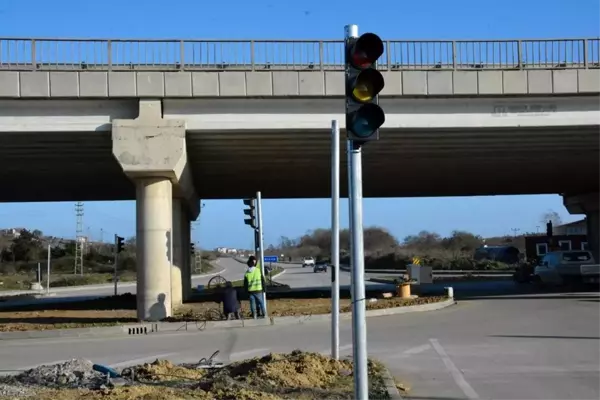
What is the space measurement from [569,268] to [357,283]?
2567 cm

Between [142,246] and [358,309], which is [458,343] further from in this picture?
[142,246]

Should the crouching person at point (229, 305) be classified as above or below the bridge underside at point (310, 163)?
below

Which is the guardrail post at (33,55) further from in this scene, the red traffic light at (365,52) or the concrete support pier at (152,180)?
the red traffic light at (365,52)

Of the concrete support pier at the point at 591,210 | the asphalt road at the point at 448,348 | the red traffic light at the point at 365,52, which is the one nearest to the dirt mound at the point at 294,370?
the asphalt road at the point at 448,348

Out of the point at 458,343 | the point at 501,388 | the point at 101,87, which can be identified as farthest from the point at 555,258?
the point at 501,388

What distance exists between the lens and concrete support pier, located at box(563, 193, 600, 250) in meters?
35.4

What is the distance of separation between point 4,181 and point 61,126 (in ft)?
31.9

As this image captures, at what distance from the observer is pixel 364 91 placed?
6.24 meters

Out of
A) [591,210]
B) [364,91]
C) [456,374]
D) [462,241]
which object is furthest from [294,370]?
[462,241]

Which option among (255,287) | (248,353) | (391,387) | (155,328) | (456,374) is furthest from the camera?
(255,287)

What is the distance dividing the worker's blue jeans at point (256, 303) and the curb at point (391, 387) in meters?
9.43

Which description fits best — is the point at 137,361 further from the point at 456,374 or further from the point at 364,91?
the point at 364,91

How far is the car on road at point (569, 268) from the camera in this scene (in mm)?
27625

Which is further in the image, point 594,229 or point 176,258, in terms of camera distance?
point 594,229
